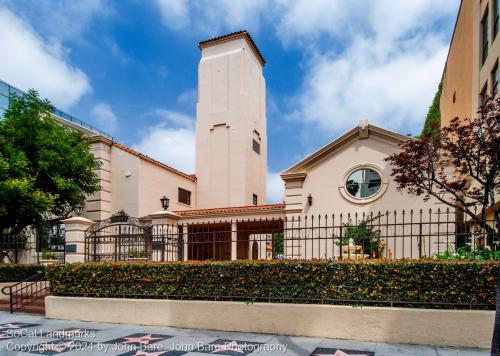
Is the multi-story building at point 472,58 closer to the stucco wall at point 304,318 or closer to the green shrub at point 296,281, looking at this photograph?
the green shrub at point 296,281

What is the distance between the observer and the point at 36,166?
14.9 meters

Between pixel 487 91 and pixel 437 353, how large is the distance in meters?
10.6

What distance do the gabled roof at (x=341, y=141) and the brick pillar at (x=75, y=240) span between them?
26.7 feet

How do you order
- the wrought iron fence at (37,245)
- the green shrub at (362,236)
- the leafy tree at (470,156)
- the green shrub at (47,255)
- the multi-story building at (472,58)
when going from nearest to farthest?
the green shrub at (362,236) → the leafy tree at (470,156) → the multi-story building at (472,58) → the wrought iron fence at (37,245) → the green shrub at (47,255)

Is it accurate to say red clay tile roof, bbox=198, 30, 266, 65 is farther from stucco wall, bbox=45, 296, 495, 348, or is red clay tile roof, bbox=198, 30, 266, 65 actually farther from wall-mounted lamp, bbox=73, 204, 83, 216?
stucco wall, bbox=45, 296, 495, 348

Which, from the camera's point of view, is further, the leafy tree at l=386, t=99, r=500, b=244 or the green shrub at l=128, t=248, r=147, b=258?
the green shrub at l=128, t=248, r=147, b=258

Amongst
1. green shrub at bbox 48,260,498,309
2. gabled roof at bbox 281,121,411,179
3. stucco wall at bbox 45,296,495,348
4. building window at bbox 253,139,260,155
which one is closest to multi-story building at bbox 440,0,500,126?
gabled roof at bbox 281,121,411,179

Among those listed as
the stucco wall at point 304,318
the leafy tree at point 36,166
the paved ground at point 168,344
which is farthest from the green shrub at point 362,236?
the leafy tree at point 36,166

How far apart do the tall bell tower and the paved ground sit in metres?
14.8

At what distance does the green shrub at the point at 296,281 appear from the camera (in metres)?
6.70

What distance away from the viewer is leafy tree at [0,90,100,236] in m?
13.5

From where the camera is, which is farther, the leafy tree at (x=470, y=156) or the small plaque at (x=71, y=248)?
the small plaque at (x=71, y=248)

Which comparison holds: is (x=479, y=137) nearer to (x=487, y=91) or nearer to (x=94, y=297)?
(x=487, y=91)

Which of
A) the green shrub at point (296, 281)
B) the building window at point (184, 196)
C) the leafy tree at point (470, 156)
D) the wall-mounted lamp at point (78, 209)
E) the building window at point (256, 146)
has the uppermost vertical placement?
the building window at point (256, 146)
